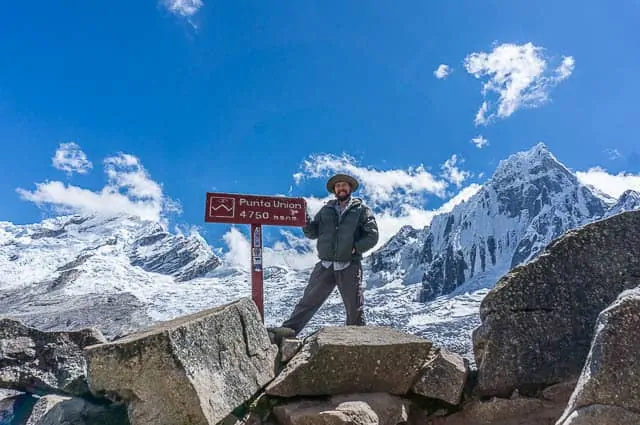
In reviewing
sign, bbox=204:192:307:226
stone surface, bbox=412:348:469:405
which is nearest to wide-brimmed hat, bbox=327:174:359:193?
sign, bbox=204:192:307:226

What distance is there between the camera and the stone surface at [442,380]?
502 centimetres

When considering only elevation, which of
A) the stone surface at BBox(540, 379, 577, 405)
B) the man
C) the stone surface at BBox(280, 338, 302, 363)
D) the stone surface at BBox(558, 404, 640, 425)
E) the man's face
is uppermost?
the man's face

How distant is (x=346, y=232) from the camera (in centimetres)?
723

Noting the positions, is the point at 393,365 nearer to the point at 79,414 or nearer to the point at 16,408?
the point at 79,414

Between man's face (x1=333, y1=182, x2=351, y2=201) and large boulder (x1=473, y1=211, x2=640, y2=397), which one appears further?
man's face (x1=333, y1=182, x2=351, y2=201)

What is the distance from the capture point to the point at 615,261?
4.93 m

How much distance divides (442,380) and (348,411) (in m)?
1.20

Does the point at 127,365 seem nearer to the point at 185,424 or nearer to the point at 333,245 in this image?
the point at 185,424

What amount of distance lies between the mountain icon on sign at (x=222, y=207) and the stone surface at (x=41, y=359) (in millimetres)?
2468

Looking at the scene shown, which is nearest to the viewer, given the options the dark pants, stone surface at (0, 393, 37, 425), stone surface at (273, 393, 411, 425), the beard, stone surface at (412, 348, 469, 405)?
stone surface at (273, 393, 411, 425)

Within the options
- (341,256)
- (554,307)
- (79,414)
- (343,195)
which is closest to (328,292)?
(341,256)

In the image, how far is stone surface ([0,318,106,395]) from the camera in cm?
596

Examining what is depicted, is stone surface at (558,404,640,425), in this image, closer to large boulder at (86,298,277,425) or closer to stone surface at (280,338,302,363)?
large boulder at (86,298,277,425)

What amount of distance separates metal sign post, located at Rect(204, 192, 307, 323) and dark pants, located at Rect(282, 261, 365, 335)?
0.85 m
